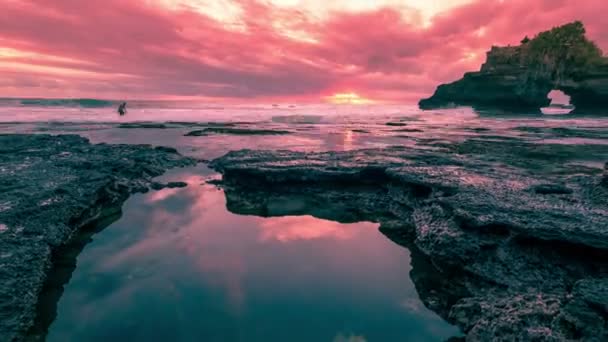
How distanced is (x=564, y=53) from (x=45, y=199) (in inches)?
2967

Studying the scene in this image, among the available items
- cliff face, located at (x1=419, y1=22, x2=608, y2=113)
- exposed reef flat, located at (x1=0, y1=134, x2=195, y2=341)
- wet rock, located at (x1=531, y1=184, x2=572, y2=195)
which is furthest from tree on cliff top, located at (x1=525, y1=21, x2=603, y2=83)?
exposed reef flat, located at (x1=0, y1=134, x2=195, y2=341)

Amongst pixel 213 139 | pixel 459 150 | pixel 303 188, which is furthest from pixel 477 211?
Answer: pixel 213 139

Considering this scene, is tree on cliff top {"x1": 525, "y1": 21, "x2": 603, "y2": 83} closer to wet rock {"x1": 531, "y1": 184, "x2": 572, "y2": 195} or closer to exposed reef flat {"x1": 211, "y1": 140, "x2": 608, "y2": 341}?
exposed reef flat {"x1": 211, "y1": 140, "x2": 608, "y2": 341}

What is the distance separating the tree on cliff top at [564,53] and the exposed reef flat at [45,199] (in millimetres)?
67962

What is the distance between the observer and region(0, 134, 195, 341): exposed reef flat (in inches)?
153

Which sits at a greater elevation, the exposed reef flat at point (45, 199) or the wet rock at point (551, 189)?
the wet rock at point (551, 189)

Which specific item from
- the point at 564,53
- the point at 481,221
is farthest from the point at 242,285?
the point at 564,53

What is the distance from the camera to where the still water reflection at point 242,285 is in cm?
374

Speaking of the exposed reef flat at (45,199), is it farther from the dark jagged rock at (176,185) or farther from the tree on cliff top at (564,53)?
the tree on cliff top at (564,53)

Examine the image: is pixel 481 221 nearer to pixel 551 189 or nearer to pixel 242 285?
pixel 551 189

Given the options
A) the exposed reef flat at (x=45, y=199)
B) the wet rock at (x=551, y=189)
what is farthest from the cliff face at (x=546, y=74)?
→ the exposed reef flat at (x=45, y=199)

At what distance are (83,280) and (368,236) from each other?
4917 millimetres

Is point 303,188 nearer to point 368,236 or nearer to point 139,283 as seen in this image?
point 368,236

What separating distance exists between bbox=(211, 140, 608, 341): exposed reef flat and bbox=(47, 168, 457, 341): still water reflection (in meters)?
0.54
